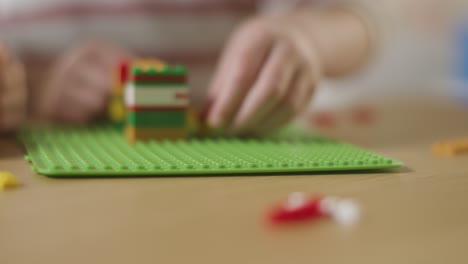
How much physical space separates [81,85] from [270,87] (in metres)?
0.30

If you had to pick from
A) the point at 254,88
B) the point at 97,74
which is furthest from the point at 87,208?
the point at 97,74

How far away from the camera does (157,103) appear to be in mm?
647

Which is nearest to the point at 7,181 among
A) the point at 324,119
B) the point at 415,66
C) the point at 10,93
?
the point at 10,93

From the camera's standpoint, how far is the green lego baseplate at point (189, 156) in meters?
0.49

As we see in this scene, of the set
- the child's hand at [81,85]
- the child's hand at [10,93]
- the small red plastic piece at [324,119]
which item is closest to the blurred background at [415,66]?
the small red plastic piece at [324,119]

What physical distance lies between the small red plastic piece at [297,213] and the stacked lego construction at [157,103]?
296 mm

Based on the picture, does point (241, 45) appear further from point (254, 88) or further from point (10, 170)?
point (10, 170)

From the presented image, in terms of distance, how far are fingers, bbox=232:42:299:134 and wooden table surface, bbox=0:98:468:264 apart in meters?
0.16

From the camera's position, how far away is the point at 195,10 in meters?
1.01

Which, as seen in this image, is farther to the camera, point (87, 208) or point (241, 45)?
point (241, 45)

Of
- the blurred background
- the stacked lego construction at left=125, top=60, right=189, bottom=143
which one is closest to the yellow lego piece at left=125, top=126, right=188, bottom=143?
the stacked lego construction at left=125, top=60, right=189, bottom=143

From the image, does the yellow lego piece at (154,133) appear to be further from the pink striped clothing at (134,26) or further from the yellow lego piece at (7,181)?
the pink striped clothing at (134,26)

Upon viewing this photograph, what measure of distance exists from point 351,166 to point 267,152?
10 centimetres

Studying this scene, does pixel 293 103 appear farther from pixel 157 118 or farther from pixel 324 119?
pixel 324 119
